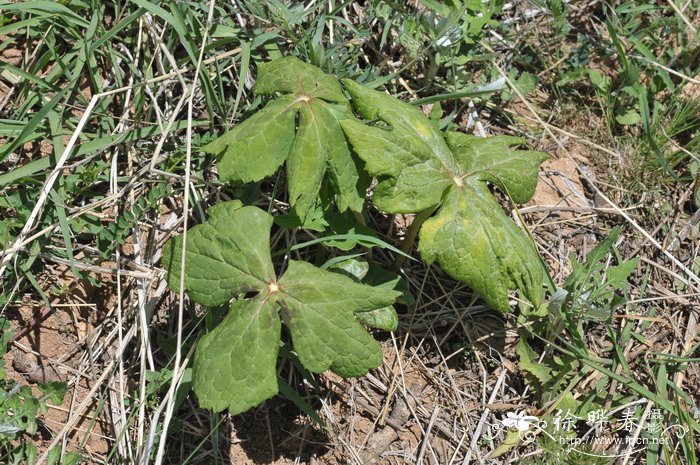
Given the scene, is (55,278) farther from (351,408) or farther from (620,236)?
(620,236)

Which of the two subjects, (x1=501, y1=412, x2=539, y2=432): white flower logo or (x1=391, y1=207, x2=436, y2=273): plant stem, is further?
(x1=501, y1=412, x2=539, y2=432): white flower logo

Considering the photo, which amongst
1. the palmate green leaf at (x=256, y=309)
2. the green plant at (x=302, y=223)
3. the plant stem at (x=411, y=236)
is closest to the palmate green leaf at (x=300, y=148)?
the green plant at (x=302, y=223)

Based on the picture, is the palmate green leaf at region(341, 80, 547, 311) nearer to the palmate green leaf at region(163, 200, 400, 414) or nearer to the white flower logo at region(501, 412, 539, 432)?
the palmate green leaf at region(163, 200, 400, 414)

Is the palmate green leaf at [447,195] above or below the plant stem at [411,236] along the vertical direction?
above

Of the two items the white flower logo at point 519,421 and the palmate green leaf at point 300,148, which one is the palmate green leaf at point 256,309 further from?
the white flower logo at point 519,421

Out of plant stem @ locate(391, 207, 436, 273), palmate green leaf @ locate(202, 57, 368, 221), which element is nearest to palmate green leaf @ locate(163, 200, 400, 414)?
palmate green leaf @ locate(202, 57, 368, 221)

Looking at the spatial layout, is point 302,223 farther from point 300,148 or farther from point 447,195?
point 447,195
